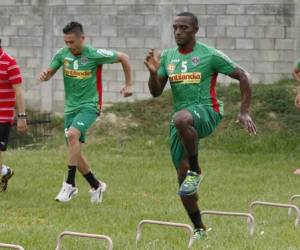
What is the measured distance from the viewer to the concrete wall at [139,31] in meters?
18.0

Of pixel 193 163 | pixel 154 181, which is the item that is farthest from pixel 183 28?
pixel 154 181

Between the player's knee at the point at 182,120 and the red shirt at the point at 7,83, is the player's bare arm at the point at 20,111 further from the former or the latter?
the player's knee at the point at 182,120

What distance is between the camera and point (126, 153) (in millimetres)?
15828

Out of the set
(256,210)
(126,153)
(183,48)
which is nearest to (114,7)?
(126,153)

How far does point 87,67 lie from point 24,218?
7.17ft

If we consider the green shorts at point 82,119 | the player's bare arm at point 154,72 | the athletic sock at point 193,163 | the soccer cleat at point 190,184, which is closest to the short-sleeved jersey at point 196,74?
the player's bare arm at point 154,72

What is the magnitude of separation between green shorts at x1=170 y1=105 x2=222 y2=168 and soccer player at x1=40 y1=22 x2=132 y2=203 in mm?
2427

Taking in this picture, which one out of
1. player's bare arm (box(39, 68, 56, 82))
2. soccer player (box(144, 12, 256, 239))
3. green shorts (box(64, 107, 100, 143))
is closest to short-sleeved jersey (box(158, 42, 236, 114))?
soccer player (box(144, 12, 256, 239))

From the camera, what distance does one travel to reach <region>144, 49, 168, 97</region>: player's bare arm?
22.7 ft

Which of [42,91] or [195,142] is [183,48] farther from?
[42,91]

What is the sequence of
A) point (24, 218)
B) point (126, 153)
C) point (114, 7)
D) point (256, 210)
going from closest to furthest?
point (24, 218)
point (256, 210)
point (126, 153)
point (114, 7)

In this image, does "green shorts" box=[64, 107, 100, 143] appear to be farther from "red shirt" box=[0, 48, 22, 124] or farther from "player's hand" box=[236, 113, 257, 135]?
"player's hand" box=[236, 113, 257, 135]

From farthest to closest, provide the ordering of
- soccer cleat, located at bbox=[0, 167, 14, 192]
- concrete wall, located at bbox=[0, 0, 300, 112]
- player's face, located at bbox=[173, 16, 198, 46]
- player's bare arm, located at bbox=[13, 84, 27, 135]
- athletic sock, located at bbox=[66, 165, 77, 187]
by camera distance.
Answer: concrete wall, located at bbox=[0, 0, 300, 112] < soccer cleat, located at bbox=[0, 167, 14, 192] < player's bare arm, located at bbox=[13, 84, 27, 135] < athletic sock, located at bbox=[66, 165, 77, 187] < player's face, located at bbox=[173, 16, 198, 46]

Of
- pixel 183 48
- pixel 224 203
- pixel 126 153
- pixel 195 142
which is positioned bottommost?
pixel 126 153
